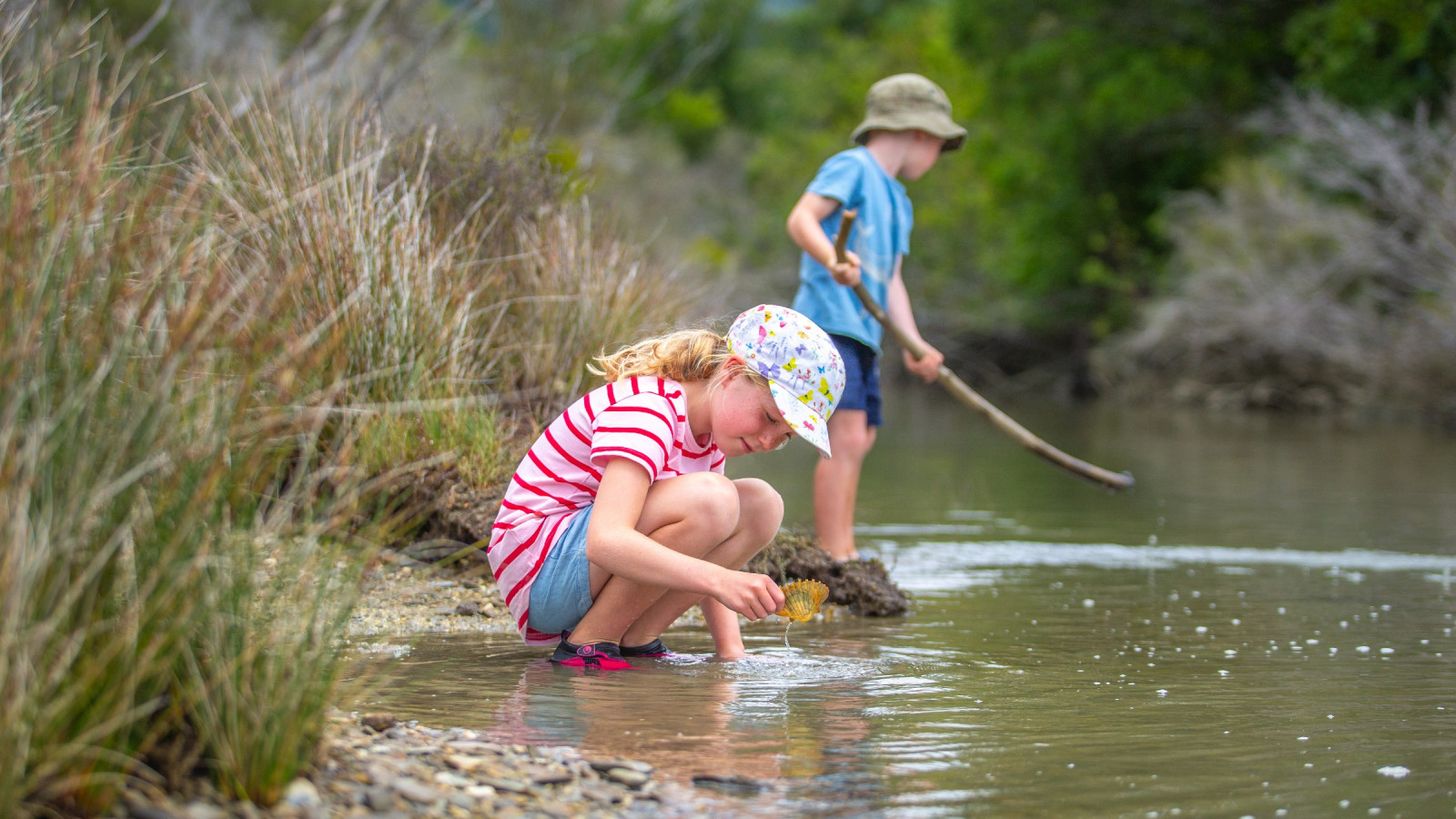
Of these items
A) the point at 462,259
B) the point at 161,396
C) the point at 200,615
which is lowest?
the point at 200,615

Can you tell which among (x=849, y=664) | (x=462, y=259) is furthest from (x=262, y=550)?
(x=462, y=259)

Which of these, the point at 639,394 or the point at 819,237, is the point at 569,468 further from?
the point at 819,237

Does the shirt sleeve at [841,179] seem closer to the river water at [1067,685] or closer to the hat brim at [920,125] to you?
the hat brim at [920,125]

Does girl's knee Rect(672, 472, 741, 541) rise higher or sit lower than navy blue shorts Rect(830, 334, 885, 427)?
lower

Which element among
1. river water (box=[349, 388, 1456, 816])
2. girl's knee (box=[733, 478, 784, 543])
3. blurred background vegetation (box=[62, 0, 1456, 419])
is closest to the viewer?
river water (box=[349, 388, 1456, 816])

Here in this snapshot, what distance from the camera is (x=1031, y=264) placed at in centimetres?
2378

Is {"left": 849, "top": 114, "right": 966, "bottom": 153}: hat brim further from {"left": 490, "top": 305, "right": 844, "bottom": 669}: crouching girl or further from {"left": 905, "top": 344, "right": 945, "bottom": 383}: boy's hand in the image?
{"left": 490, "top": 305, "right": 844, "bottom": 669}: crouching girl

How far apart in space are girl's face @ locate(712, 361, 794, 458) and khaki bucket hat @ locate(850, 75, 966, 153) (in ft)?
7.74

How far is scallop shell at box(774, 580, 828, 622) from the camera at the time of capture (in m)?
3.73

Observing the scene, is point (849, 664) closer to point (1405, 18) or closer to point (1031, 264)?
point (1405, 18)

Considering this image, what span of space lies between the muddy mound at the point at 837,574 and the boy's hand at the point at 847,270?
87 cm

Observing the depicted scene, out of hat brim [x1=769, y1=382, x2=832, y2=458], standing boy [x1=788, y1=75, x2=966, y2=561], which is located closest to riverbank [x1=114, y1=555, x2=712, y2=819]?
hat brim [x1=769, y1=382, x2=832, y2=458]

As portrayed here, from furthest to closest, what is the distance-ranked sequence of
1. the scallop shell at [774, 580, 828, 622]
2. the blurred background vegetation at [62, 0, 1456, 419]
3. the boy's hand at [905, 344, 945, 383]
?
1. the blurred background vegetation at [62, 0, 1456, 419]
2. the boy's hand at [905, 344, 945, 383]
3. the scallop shell at [774, 580, 828, 622]

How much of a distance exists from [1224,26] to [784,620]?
Result: 1807cm
